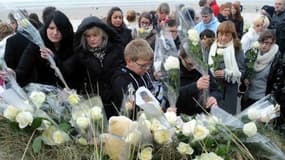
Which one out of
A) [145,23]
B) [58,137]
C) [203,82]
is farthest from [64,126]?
[145,23]

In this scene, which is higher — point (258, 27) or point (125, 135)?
point (125, 135)

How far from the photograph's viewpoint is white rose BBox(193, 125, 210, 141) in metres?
1.88

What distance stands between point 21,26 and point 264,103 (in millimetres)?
1874

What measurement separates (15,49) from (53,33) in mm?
1028

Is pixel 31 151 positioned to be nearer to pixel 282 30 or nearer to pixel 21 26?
pixel 21 26

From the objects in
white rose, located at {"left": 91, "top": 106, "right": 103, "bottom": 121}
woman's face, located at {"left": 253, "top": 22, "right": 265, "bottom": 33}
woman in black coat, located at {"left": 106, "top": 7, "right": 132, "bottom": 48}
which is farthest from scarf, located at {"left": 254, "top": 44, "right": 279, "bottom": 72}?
white rose, located at {"left": 91, "top": 106, "right": 103, "bottom": 121}

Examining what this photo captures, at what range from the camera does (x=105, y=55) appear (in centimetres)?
352

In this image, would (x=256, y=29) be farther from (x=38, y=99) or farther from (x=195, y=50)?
(x=38, y=99)

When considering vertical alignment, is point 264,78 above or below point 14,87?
below

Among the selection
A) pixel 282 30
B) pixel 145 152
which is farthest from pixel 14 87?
pixel 282 30

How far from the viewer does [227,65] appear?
14.8 feet

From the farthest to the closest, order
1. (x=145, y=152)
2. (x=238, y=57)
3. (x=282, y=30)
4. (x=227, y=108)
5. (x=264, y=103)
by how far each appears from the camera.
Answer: (x=282, y=30) < (x=238, y=57) < (x=227, y=108) < (x=264, y=103) < (x=145, y=152)

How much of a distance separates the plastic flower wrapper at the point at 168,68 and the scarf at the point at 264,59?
7.78 ft

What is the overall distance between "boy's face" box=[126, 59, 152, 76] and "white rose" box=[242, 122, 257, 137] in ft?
3.53
